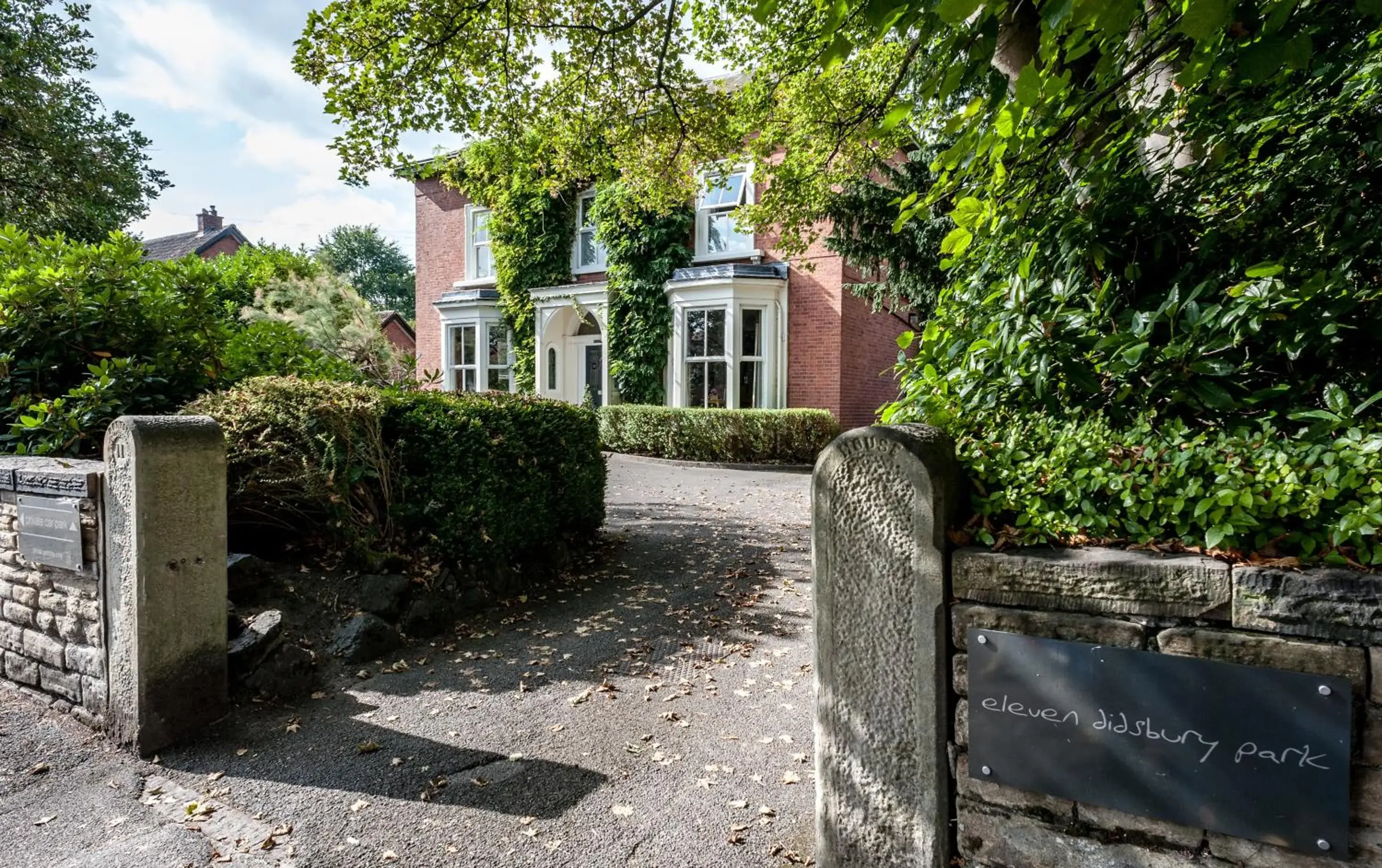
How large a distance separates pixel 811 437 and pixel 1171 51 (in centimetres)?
1025

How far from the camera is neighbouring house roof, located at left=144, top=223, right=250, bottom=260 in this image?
3356cm

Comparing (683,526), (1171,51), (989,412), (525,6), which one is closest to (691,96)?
(525,6)

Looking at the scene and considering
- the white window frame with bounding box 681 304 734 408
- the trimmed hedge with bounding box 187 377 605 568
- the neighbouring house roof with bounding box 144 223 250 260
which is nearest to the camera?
the trimmed hedge with bounding box 187 377 605 568

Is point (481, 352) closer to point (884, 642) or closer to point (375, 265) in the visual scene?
point (884, 642)

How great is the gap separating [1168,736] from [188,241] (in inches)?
1703

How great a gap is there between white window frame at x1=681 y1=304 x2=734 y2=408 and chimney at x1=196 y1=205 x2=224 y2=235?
32893 mm

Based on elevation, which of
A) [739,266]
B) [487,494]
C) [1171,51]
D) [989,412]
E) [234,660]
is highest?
[739,266]

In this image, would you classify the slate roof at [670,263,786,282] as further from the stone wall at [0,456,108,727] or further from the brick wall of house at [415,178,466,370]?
the stone wall at [0,456,108,727]

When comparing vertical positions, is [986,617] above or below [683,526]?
above

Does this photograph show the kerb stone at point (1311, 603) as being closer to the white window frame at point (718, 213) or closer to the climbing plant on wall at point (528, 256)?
the white window frame at point (718, 213)

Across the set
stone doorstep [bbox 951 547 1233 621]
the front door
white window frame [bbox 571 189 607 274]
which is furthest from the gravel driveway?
white window frame [bbox 571 189 607 274]

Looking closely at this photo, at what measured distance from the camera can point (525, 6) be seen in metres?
6.99

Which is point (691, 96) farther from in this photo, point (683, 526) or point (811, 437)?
point (811, 437)

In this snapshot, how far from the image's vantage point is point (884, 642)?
2145 millimetres
